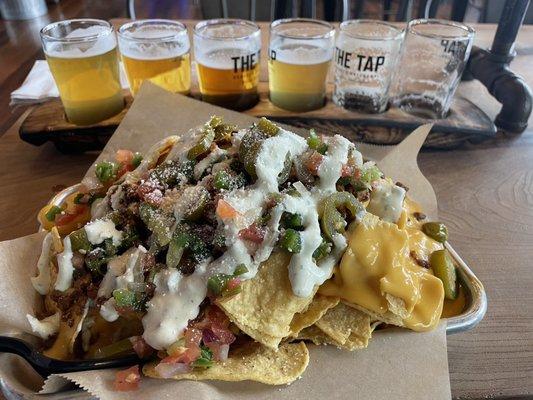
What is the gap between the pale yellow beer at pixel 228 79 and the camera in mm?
1956

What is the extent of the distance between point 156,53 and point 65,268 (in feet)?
3.75

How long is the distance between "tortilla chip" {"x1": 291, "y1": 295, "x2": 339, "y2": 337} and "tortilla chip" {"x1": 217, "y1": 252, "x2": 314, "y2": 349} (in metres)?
0.02

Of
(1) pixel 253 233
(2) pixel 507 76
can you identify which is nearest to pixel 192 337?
(1) pixel 253 233

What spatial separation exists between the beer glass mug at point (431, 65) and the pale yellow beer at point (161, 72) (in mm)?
953

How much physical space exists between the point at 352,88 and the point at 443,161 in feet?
1.62

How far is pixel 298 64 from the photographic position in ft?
6.36

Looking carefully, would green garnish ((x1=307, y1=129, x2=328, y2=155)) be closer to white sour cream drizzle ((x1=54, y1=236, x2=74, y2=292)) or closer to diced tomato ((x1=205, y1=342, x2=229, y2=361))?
diced tomato ((x1=205, y1=342, x2=229, y2=361))

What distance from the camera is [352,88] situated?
203 cm

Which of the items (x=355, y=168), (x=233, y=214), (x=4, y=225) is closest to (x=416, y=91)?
(x=355, y=168)

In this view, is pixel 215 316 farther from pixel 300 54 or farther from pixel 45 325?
pixel 300 54

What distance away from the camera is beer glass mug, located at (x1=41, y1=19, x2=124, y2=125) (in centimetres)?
181

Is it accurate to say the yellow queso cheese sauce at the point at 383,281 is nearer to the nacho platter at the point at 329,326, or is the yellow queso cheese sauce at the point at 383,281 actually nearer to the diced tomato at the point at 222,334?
the nacho platter at the point at 329,326

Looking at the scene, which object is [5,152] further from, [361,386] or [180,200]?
[361,386]

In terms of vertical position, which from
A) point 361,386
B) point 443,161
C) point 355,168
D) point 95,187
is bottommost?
point 443,161
